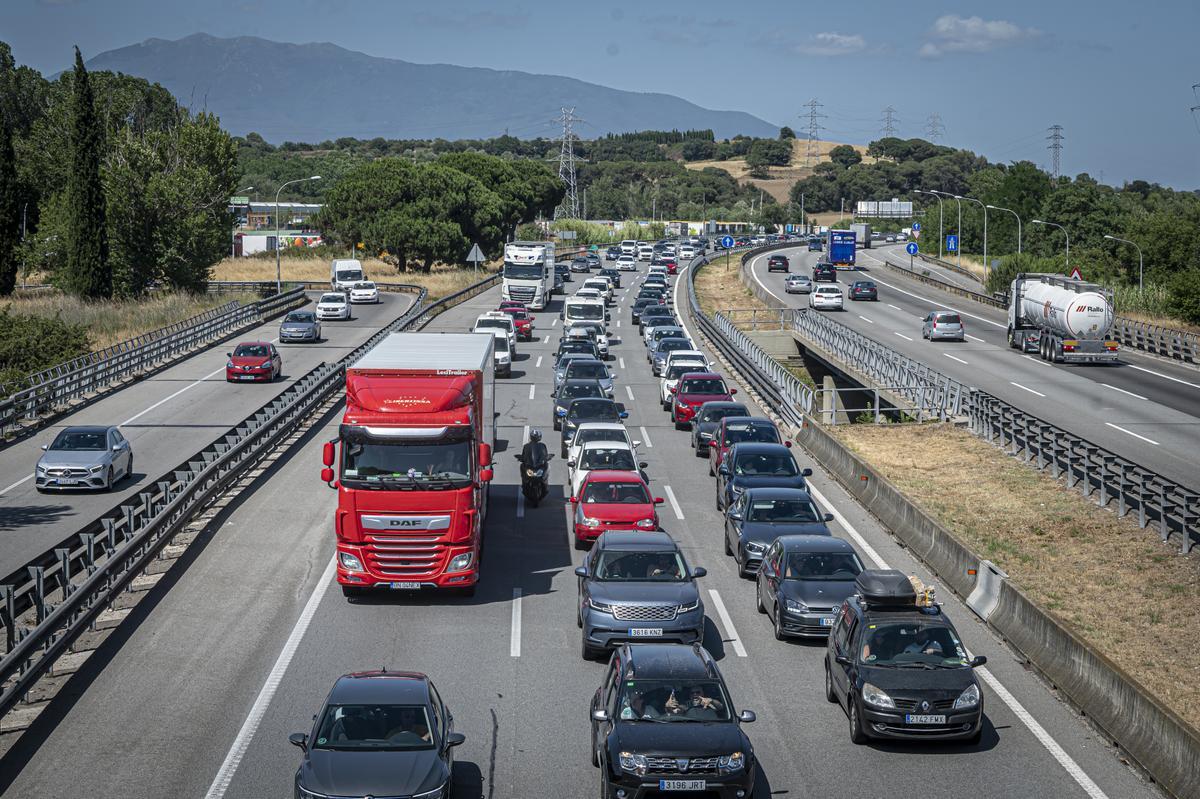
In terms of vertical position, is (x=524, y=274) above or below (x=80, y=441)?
above

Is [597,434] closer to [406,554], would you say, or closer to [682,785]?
[406,554]

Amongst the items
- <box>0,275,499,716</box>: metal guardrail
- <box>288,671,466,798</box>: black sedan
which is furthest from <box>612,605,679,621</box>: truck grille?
<box>0,275,499,716</box>: metal guardrail

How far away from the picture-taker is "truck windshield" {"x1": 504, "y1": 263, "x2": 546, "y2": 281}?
7469 centimetres

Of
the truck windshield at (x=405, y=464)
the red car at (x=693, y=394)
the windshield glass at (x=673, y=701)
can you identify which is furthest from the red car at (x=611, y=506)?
the red car at (x=693, y=394)

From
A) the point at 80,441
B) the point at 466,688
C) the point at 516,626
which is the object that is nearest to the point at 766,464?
the point at 516,626

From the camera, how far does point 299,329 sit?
59531 mm

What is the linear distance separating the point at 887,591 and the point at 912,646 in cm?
84

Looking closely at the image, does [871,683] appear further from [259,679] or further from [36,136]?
[36,136]

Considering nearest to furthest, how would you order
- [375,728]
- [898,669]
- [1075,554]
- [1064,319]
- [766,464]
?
1. [375,728]
2. [898,669]
3. [1075,554]
4. [766,464]
5. [1064,319]

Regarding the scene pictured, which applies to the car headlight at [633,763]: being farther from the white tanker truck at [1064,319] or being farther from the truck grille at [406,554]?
the white tanker truck at [1064,319]

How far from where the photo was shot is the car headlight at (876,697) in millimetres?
14445

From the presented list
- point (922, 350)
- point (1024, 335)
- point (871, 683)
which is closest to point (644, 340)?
point (922, 350)

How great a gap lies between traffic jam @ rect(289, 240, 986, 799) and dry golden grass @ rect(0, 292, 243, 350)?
3441cm

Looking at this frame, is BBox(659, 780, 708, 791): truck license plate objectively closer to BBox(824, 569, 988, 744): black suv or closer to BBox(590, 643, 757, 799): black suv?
BBox(590, 643, 757, 799): black suv
